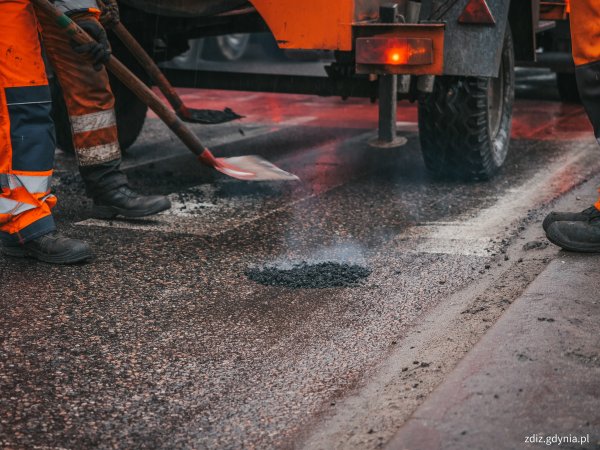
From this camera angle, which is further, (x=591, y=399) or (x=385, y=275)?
(x=385, y=275)

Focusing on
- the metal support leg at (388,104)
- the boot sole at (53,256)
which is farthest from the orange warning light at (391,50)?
the boot sole at (53,256)

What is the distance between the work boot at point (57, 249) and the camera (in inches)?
158

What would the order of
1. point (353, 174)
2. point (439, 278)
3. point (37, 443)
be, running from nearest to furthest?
point (37, 443), point (439, 278), point (353, 174)

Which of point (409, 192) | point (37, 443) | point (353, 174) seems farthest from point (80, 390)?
point (353, 174)

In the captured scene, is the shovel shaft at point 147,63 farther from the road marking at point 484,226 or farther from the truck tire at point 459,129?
the road marking at point 484,226

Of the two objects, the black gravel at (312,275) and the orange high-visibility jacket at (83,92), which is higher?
the orange high-visibility jacket at (83,92)

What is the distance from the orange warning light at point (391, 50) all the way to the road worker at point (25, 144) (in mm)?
1692

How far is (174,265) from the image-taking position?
407cm

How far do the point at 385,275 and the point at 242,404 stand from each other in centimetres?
135

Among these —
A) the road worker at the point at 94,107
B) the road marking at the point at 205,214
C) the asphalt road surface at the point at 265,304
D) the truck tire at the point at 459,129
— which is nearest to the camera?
the asphalt road surface at the point at 265,304

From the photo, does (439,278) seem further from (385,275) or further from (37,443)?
(37,443)

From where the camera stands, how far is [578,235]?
3.81m

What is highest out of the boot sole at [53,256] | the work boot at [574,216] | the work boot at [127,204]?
the work boot at [574,216]

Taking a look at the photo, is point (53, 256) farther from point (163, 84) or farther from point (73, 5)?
point (163, 84)
